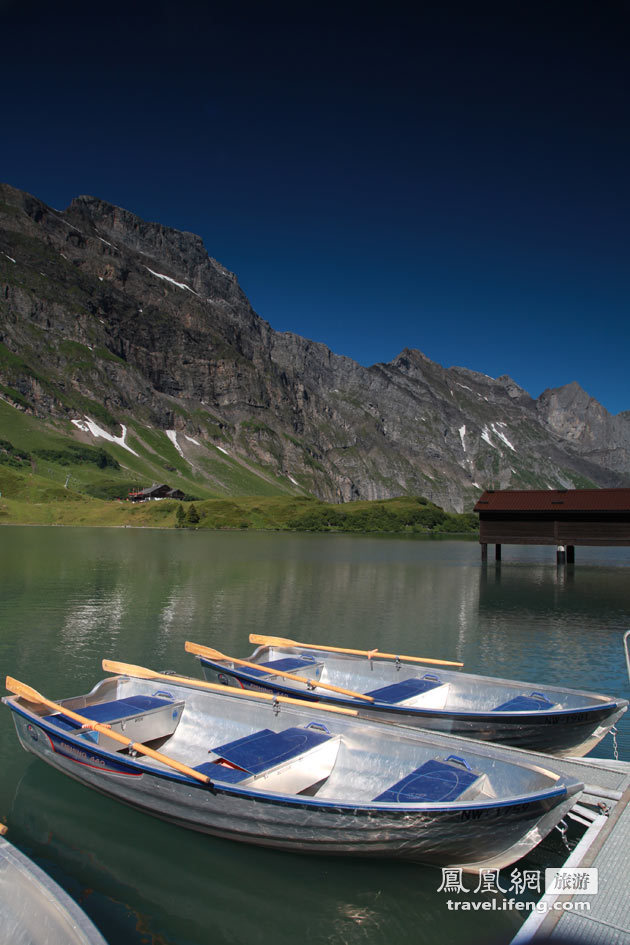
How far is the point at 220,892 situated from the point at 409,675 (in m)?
9.62

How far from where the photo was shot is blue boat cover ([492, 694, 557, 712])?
1482cm

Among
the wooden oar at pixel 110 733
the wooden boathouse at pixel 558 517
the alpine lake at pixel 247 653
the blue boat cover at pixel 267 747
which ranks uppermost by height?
the wooden boathouse at pixel 558 517

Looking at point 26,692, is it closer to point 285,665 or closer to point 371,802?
point 285,665

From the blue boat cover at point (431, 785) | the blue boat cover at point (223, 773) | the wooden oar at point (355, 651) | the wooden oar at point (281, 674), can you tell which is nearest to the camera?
the blue boat cover at point (431, 785)

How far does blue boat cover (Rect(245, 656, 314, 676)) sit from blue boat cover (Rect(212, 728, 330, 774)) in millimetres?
5905

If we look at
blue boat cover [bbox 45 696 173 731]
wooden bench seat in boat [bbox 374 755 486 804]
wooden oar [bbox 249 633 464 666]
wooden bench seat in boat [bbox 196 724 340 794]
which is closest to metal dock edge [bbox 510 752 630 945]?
wooden bench seat in boat [bbox 374 755 486 804]

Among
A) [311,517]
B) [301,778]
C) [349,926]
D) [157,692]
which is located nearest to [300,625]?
[157,692]

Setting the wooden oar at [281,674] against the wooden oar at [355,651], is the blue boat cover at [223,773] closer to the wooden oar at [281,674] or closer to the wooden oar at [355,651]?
the wooden oar at [281,674]

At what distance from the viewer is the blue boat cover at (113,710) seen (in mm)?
13484

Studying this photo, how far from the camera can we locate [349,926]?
920 centimetres

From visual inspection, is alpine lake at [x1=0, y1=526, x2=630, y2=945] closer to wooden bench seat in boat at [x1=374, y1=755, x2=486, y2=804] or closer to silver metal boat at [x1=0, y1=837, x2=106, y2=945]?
wooden bench seat in boat at [x1=374, y1=755, x2=486, y2=804]

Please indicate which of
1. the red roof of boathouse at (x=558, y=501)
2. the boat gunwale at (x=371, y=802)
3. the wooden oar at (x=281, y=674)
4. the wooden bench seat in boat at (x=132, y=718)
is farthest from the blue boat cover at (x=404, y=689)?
the red roof of boathouse at (x=558, y=501)

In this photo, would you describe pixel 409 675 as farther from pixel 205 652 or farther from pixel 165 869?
pixel 165 869

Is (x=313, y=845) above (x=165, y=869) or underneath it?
above
